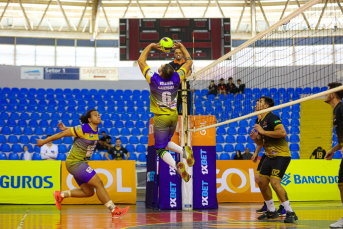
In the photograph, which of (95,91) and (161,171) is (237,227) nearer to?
(161,171)

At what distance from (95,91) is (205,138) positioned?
1295 cm

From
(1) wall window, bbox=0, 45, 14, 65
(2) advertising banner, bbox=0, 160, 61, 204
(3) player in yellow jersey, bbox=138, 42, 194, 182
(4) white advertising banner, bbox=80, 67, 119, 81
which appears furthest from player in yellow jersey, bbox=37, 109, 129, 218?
(1) wall window, bbox=0, 45, 14, 65

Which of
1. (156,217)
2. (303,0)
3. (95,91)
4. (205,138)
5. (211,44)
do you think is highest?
(303,0)

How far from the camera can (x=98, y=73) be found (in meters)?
22.4

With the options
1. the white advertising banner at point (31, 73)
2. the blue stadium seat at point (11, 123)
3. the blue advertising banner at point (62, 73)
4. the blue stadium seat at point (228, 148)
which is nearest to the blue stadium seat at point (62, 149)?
the blue stadium seat at point (11, 123)

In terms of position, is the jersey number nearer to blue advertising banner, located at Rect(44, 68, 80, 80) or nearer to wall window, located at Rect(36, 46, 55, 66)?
blue advertising banner, located at Rect(44, 68, 80, 80)

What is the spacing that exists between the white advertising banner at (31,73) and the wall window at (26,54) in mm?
5713

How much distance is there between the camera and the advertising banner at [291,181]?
11594mm

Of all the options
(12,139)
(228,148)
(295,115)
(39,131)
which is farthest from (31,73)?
(295,115)

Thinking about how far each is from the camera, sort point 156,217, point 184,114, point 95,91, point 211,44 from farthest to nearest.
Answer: point 95,91 → point 211,44 → point 184,114 → point 156,217

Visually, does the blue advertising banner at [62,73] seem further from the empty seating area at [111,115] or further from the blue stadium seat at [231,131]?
the blue stadium seat at [231,131]

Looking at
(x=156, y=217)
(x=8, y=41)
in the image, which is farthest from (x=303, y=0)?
(x=156, y=217)

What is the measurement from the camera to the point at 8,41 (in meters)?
26.5

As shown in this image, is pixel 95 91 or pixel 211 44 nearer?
pixel 211 44
